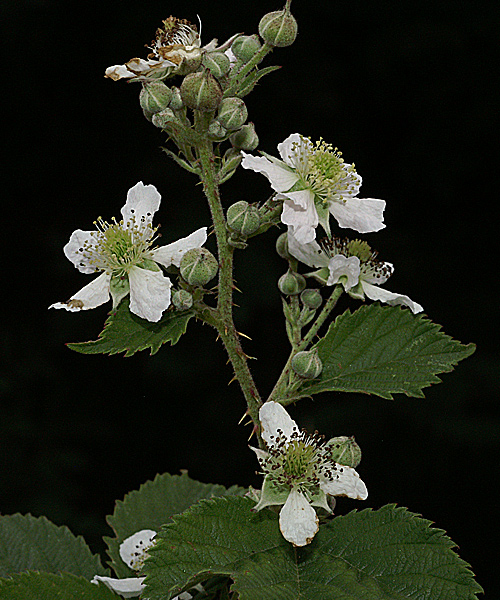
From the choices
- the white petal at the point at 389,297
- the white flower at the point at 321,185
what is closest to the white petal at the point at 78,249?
the white flower at the point at 321,185

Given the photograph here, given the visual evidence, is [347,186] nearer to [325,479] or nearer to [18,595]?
[325,479]

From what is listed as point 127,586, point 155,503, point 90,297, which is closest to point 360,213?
point 90,297

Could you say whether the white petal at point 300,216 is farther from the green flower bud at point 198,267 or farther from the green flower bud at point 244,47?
the green flower bud at point 244,47

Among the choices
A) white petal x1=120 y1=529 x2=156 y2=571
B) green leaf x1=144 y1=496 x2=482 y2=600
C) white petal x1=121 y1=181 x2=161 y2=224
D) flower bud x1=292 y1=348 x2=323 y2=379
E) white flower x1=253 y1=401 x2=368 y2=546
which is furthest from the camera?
white petal x1=120 y1=529 x2=156 y2=571

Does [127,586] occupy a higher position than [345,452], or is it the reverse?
[345,452]

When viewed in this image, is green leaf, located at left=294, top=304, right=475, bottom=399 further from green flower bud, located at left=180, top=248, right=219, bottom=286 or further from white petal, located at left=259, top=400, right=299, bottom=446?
green flower bud, located at left=180, top=248, right=219, bottom=286

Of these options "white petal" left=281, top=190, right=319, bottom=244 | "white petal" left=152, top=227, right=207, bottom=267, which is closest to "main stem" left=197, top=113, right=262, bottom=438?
"white petal" left=152, top=227, right=207, bottom=267

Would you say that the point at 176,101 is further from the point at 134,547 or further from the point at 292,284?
the point at 134,547

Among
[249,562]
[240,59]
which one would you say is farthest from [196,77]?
[249,562]
